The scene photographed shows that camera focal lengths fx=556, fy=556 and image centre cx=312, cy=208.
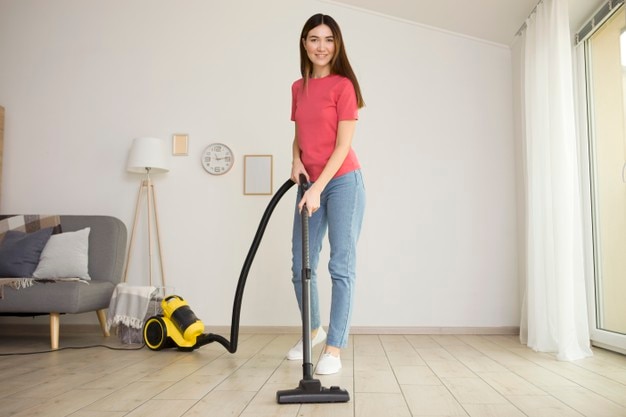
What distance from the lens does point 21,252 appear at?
11.7ft

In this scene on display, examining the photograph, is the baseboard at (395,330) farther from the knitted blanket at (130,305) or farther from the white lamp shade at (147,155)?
the white lamp shade at (147,155)

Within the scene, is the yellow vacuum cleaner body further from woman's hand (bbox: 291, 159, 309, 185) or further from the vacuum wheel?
woman's hand (bbox: 291, 159, 309, 185)

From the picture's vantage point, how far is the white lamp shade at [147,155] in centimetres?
383

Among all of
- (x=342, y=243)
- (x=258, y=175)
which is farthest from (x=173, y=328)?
(x=258, y=175)

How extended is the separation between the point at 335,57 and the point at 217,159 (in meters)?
1.90

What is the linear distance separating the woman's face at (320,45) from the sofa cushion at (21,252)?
2336mm

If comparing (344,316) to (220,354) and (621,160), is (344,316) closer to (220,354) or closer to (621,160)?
(220,354)

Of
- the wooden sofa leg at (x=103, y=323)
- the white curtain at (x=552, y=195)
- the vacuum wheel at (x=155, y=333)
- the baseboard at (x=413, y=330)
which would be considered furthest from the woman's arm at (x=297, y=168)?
the wooden sofa leg at (x=103, y=323)

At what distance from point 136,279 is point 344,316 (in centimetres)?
222

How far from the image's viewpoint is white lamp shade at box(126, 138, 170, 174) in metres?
3.83

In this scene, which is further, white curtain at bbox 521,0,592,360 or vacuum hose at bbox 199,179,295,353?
white curtain at bbox 521,0,592,360

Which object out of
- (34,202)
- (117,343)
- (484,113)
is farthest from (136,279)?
(484,113)

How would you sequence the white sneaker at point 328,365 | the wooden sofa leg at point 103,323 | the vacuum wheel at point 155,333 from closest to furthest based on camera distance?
the white sneaker at point 328,365 < the vacuum wheel at point 155,333 < the wooden sofa leg at point 103,323

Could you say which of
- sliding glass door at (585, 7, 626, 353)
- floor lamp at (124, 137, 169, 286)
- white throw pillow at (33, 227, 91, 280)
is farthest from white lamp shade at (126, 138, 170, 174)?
sliding glass door at (585, 7, 626, 353)
